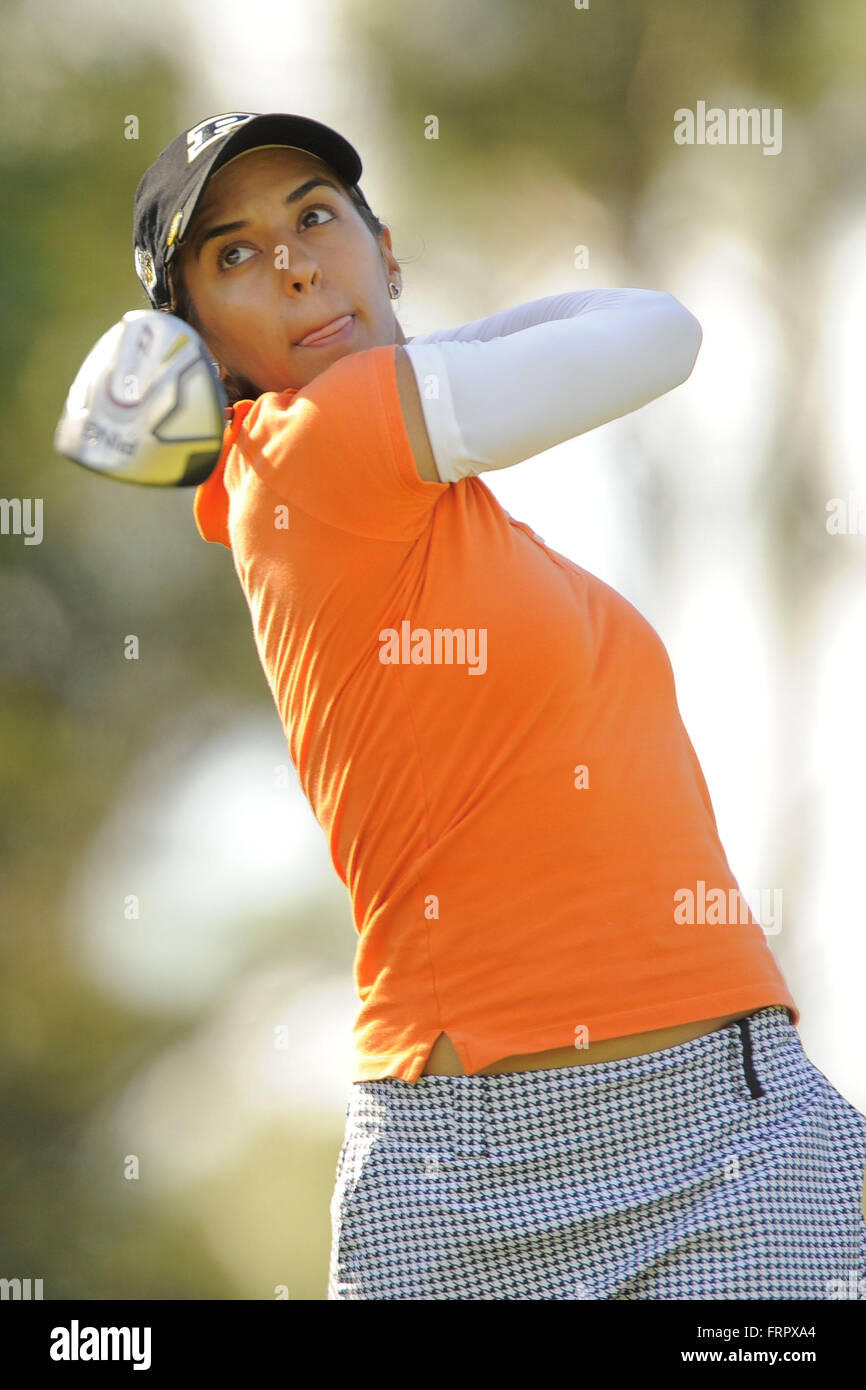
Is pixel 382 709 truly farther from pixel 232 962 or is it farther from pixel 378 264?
pixel 232 962

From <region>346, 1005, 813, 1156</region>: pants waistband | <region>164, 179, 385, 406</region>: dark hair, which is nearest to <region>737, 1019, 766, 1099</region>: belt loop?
<region>346, 1005, 813, 1156</region>: pants waistband

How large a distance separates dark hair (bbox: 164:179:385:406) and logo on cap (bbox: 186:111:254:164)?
0.32 ft

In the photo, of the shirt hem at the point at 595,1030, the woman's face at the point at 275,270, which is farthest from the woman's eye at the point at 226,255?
the shirt hem at the point at 595,1030

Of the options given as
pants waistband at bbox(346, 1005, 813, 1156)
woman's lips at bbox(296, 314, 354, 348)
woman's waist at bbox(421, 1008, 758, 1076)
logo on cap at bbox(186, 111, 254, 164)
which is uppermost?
logo on cap at bbox(186, 111, 254, 164)

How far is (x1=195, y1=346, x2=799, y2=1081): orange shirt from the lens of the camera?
1.35 metres

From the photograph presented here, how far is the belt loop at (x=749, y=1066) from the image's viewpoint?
1.35 m

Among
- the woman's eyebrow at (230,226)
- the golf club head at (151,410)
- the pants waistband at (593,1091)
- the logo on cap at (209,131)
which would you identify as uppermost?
the logo on cap at (209,131)

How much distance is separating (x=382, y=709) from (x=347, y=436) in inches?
8.7

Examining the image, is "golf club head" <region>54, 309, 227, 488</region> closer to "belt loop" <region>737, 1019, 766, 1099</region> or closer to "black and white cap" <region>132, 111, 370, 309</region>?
"black and white cap" <region>132, 111, 370, 309</region>

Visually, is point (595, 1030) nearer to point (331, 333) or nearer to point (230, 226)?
point (331, 333)

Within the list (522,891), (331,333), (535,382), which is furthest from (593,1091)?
(331,333)

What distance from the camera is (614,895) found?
4.48 ft

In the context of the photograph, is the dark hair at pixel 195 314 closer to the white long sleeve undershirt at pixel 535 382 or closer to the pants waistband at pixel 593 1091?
the white long sleeve undershirt at pixel 535 382
